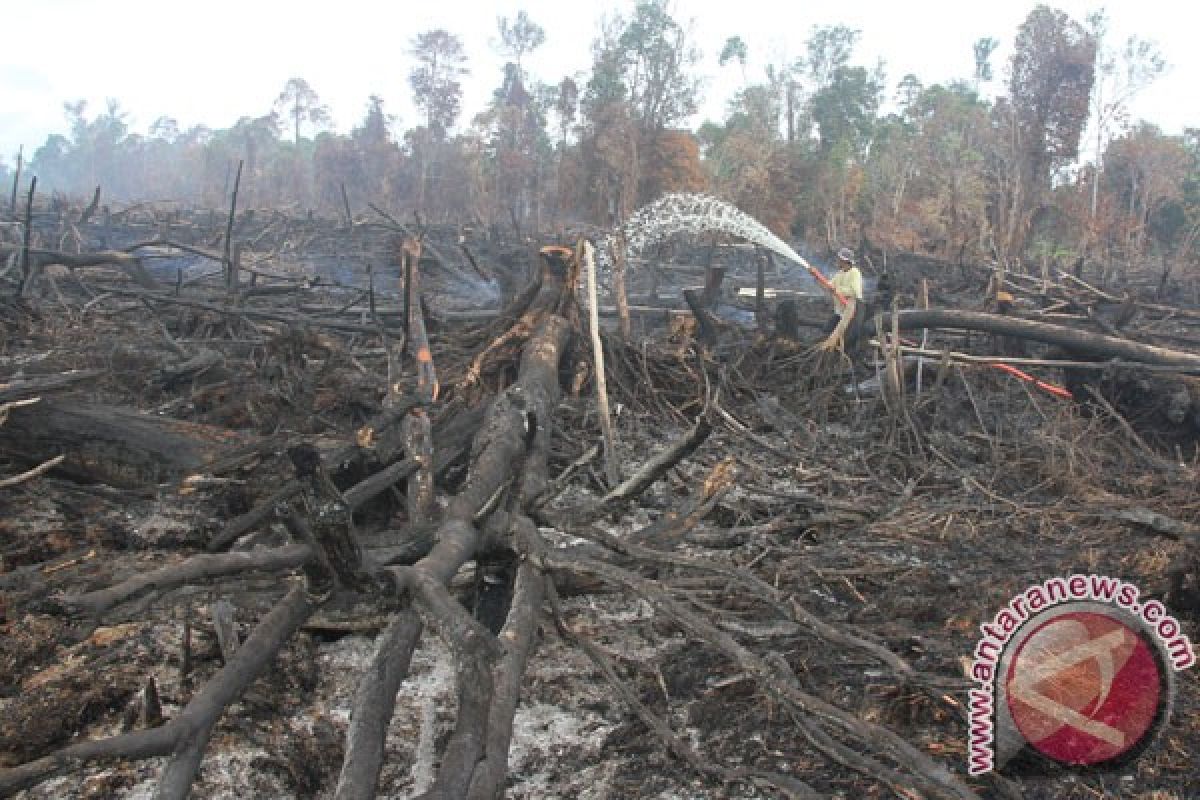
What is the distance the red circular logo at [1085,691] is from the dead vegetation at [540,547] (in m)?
0.09

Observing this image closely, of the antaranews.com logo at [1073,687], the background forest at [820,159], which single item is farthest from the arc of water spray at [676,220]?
the antaranews.com logo at [1073,687]

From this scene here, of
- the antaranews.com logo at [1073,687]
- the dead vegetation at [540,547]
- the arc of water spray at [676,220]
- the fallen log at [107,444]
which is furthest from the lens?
Result: the arc of water spray at [676,220]

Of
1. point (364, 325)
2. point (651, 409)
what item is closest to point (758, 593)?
point (651, 409)

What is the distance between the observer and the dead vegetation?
5.38 feet

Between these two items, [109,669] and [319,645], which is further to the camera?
[319,645]

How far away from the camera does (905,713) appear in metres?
2.33

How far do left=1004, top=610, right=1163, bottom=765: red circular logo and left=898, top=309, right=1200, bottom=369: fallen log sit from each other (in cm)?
429

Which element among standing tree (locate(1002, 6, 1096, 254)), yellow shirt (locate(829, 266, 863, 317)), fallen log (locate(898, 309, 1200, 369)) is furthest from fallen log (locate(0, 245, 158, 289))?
standing tree (locate(1002, 6, 1096, 254))

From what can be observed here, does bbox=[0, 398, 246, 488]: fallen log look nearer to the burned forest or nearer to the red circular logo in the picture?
the burned forest

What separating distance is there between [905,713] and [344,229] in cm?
1675

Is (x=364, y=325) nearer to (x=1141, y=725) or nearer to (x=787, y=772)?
(x=787, y=772)

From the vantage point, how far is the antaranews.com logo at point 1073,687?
2.04 meters

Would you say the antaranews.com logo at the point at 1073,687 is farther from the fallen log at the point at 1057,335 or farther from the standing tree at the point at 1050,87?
the standing tree at the point at 1050,87

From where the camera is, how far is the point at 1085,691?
6.80 ft
